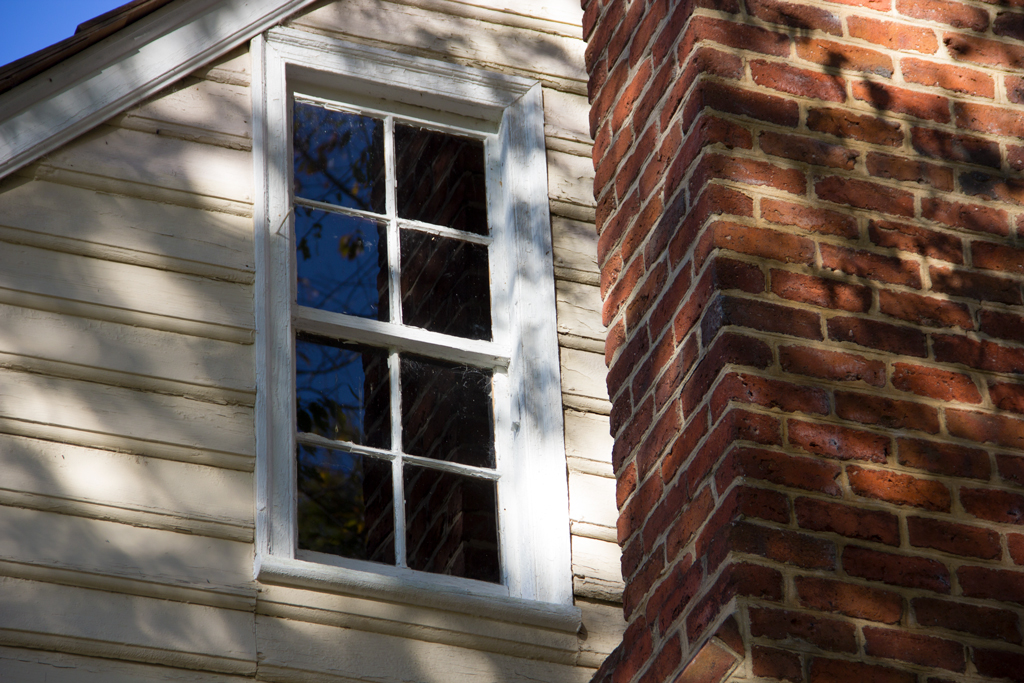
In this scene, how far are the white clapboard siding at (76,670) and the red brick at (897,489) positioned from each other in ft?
6.83

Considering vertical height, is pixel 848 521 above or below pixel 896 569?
above

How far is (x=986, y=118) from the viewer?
3525 mm

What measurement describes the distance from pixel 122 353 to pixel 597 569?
1.77 m

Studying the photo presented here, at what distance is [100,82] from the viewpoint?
15.8 feet

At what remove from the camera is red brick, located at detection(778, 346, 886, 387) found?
3.14 m

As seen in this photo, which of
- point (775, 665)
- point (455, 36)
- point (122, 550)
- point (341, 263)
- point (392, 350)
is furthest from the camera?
point (455, 36)

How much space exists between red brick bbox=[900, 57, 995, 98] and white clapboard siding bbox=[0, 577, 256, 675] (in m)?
2.54

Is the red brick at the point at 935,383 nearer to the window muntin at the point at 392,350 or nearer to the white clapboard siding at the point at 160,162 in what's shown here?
the window muntin at the point at 392,350

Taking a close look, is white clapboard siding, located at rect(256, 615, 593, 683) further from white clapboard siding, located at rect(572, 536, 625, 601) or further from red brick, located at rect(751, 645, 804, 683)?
red brick, located at rect(751, 645, 804, 683)

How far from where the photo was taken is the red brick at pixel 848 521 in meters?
2.97

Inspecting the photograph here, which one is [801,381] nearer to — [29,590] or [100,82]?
[29,590]

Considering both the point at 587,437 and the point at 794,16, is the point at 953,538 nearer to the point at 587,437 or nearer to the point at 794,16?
the point at 794,16

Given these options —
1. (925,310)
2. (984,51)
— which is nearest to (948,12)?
(984,51)

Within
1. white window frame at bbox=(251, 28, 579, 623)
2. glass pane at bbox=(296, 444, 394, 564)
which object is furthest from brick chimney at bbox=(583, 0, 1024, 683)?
glass pane at bbox=(296, 444, 394, 564)
